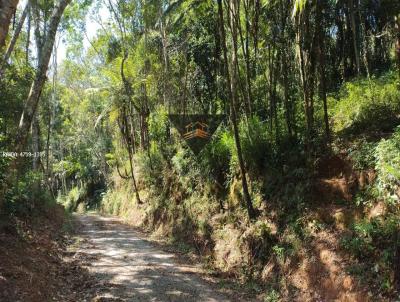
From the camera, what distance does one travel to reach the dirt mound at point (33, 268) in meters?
6.52

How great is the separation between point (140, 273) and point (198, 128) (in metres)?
5.73

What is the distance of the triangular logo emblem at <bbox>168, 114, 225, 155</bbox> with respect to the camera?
44.7 feet

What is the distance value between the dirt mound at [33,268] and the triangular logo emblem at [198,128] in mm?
5361

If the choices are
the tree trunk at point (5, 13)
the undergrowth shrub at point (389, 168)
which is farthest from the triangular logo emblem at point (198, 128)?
the tree trunk at point (5, 13)

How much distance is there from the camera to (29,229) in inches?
423

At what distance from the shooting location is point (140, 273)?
9.45 meters

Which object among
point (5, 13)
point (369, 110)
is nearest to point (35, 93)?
point (5, 13)

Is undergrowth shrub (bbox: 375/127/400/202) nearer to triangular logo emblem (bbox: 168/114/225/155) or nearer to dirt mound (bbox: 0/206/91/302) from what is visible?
dirt mound (bbox: 0/206/91/302)

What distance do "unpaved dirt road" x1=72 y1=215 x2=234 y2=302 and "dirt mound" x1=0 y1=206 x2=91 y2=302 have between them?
554mm

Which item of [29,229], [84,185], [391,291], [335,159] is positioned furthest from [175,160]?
[84,185]

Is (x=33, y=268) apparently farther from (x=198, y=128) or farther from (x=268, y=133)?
(x=198, y=128)

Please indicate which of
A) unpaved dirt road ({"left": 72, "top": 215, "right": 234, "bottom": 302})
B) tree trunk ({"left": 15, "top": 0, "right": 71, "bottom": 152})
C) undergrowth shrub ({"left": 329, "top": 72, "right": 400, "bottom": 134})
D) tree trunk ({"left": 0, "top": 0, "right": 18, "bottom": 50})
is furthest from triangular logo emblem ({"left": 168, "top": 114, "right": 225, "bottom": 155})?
tree trunk ({"left": 0, "top": 0, "right": 18, "bottom": 50})

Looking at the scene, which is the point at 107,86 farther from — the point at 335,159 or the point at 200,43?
the point at 335,159

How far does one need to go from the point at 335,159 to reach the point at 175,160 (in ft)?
26.2
